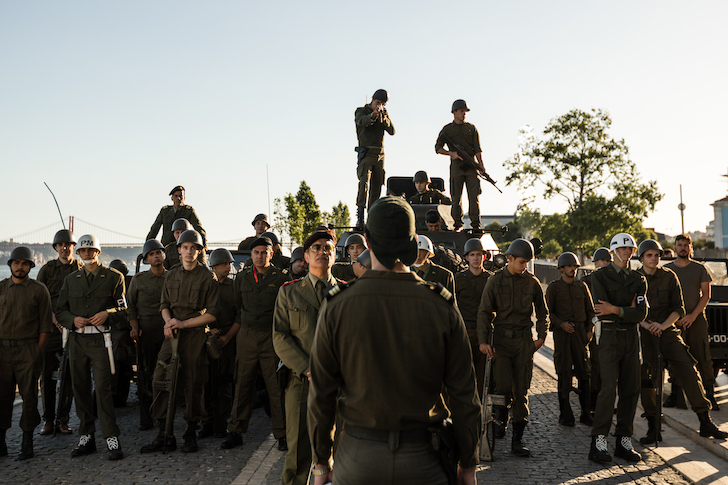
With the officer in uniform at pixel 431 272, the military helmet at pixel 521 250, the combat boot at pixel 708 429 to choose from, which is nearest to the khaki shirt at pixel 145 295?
the officer in uniform at pixel 431 272

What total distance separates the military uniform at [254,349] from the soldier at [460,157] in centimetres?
584

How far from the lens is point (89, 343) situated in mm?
6512

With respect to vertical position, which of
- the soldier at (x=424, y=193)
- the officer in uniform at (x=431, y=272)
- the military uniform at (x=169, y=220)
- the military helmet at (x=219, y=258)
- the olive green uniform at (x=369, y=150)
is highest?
the olive green uniform at (x=369, y=150)

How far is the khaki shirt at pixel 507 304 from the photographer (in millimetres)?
6605

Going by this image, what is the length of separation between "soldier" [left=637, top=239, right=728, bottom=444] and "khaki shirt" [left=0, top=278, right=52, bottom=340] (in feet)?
21.5

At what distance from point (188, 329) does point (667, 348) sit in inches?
211

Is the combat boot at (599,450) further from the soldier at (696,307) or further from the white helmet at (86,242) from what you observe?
the white helmet at (86,242)

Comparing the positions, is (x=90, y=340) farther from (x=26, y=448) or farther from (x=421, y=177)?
(x=421, y=177)

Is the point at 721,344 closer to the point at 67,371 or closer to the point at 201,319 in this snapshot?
the point at 201,319

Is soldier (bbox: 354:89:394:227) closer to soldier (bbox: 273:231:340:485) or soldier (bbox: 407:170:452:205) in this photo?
soldier (bbox: 407:170:452:205)

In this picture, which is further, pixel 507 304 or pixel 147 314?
pixel 147 314

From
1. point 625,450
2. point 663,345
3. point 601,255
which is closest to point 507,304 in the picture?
point 625,450

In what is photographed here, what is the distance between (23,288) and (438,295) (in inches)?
219

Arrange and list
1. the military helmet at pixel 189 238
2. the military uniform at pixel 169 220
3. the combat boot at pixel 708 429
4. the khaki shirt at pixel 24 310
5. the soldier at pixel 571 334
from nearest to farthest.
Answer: the khaki shirt at pixel 24 310 < the combat boot at pixel 708 429 < the military helmet at pixel 189 238 < the soldier at pixel 571 334 < the military uniform at pixel 169 220
